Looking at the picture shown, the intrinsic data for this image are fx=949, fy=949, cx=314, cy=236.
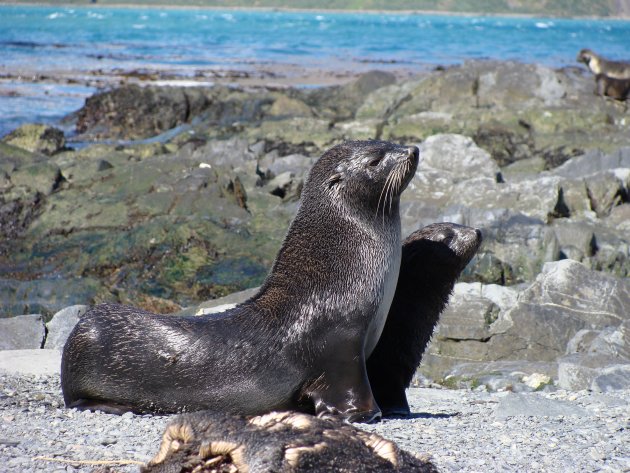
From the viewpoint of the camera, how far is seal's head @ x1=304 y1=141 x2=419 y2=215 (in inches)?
252

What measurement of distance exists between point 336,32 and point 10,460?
335 feet

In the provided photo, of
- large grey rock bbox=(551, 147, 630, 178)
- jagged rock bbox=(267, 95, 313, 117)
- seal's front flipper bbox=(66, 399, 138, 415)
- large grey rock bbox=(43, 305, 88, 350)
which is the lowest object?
jagged rock bbox=(267, 95, 313, 117)

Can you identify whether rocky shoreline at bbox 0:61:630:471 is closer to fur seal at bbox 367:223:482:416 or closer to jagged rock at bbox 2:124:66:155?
jagged rock at bbox 2:124:66:155

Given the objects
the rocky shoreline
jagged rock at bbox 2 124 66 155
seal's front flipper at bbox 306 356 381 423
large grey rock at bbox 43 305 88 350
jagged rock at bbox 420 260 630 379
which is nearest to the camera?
the rocky shoreline

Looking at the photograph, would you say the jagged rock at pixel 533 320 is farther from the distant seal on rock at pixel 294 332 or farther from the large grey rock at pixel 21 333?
the large grey rock at pixel 21 333

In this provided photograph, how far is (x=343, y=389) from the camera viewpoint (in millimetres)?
5988

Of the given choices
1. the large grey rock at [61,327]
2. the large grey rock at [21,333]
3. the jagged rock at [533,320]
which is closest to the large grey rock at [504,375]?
the jagged rock at [533,320]

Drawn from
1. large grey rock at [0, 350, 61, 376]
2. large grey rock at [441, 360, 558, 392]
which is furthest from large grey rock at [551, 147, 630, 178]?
large grey rock at [0, 350, 61, 376]

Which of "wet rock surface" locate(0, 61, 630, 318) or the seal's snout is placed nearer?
the seal's snout

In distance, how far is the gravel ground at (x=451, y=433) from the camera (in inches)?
188

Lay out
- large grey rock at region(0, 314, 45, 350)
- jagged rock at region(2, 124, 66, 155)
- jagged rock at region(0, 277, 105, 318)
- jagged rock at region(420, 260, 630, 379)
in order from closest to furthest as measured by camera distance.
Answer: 1. large grey rock at region(0, 314, 45, 350)
2. jagged rock at region(420, 260, 630, 379)
3. jagged rock at region(0, 277, 105, 318)
4. jagged rock at region(2, 124, 66, 155)

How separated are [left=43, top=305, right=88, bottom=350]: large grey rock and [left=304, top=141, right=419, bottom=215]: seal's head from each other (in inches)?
154

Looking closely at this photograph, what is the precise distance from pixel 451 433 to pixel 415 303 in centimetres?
155

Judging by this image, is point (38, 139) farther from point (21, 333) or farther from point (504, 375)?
point (504, 375)
